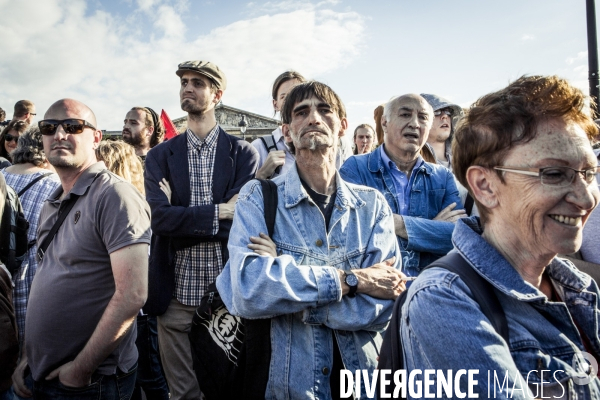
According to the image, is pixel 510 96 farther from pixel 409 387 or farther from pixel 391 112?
pixel 391 112

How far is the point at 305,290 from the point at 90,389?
138cm

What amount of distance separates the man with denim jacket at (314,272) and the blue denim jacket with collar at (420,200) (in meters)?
0.38

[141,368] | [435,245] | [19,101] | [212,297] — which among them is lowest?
[141,368]

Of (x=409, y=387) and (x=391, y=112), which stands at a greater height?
(x=391, y=112)

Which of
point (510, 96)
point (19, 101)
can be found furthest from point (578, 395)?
point (19, 101)

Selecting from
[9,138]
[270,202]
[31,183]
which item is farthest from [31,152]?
[270,202]

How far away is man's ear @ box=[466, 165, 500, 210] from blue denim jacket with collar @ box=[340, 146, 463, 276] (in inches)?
43.0

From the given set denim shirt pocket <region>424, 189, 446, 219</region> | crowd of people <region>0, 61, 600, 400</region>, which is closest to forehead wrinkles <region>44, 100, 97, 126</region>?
crowd of people <region>0, 61, 600, 400</region>

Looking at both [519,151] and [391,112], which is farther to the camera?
[391,112]

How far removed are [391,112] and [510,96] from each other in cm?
181

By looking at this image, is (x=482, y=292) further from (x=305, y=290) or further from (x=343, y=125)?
(x=343, y=125)

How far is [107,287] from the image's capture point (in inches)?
92.8

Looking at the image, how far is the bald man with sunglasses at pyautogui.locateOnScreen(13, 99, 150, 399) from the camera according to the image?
7.35 ft

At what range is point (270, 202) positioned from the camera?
2246 mm
